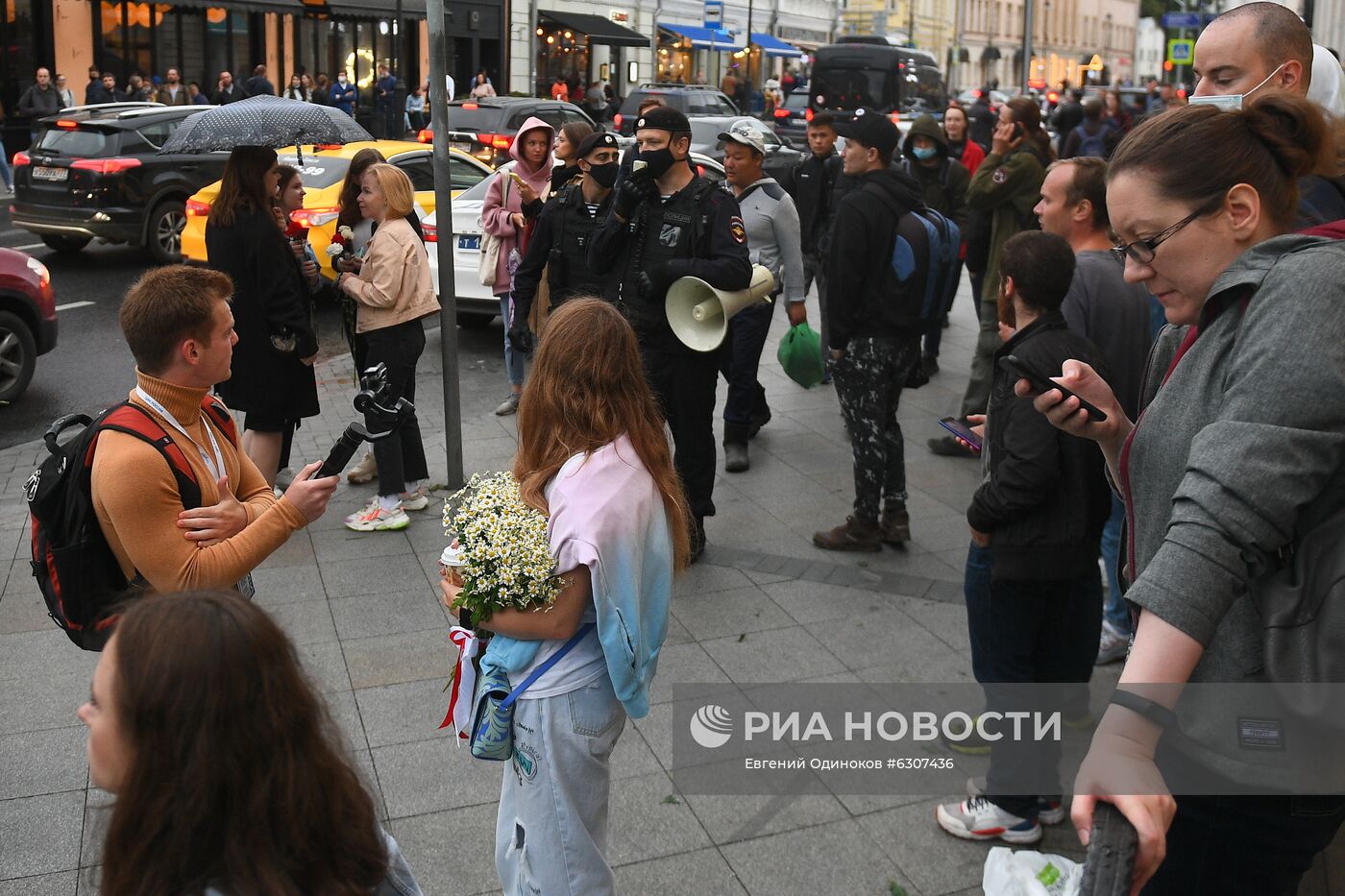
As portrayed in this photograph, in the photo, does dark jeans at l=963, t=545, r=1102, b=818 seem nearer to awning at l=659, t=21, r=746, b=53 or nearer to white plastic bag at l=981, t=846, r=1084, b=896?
white plastic bag at l=981, t=846, r=1084, b=896

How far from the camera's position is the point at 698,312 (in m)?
6.09

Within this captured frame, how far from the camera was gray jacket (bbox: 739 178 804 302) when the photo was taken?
25.9 ft

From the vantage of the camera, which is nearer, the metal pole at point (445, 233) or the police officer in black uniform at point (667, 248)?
the police officer in black uniform at point (667, 248)

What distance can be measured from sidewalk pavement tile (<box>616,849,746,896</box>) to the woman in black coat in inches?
144

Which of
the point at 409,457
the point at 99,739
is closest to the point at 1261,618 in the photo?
the point at 99,739

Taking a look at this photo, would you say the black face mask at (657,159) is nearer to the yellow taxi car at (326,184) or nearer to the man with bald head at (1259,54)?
the man with bald head at (1259,54)

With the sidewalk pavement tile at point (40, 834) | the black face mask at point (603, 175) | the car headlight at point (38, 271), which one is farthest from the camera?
the car headlight at point (38, 271)

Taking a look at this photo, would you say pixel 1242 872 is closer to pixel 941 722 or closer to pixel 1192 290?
pixel 1192 290

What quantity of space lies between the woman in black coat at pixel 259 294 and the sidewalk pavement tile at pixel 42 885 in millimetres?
Answer: 3128

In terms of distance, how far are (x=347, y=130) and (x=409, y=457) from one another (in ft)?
10.2

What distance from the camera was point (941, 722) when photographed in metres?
4.72

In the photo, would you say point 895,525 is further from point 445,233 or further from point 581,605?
point 581,605

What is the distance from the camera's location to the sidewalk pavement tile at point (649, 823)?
394 centimetres

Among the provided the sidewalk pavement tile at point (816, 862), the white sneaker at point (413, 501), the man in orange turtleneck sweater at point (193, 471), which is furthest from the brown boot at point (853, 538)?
the man in orange turtleneck sweater at point (193, 471)
